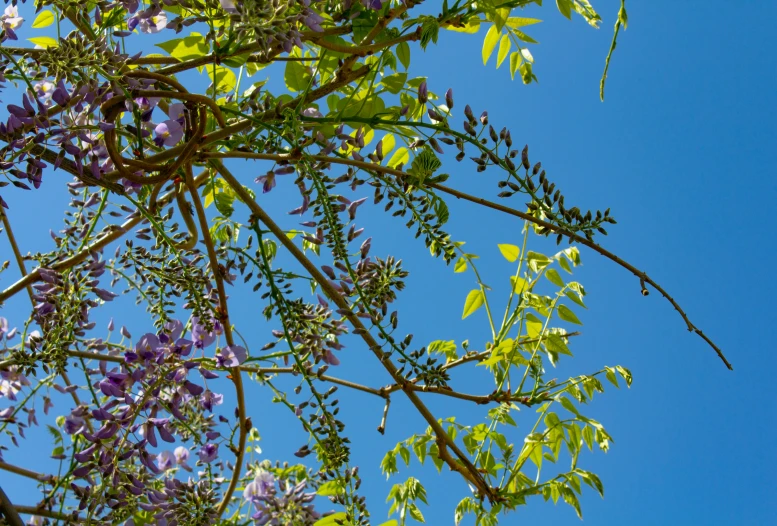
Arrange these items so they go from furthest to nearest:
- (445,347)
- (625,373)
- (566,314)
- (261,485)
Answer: (445,347) → (566,314) → (625,373) → (261,485)

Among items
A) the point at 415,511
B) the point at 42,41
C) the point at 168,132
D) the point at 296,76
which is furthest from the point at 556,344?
the point at 42,41

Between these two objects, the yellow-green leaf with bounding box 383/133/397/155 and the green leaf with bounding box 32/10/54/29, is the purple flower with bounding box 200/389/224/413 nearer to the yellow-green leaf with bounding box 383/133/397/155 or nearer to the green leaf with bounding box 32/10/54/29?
the yellow-green leaf with bounding box 383/133/397/155

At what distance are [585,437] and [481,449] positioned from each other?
0.96 feet

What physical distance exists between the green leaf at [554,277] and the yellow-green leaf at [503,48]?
573 millimetres

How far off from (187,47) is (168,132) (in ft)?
0.79

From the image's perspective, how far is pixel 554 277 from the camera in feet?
5.93

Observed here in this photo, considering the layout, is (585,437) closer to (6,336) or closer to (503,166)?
(503,166)

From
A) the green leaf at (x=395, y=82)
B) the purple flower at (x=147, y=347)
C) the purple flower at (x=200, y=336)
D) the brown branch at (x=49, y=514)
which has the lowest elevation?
the brown branch at (x=49, y=514)

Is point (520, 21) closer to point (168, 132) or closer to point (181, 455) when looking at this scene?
point (168, 132)

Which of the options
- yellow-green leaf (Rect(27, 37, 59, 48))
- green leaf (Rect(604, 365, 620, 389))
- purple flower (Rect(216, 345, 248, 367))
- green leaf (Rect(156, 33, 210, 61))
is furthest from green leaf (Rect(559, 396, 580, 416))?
yellow-green leaf (Rect(27, 37, 59, 48))

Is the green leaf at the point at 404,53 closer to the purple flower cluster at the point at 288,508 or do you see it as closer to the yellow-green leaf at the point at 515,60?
the yellow-green leaf at the point at 515,60

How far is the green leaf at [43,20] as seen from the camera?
169 centimetres

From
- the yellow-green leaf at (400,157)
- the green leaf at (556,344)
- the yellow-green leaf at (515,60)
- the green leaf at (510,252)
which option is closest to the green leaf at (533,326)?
the green leaf at (556,344)

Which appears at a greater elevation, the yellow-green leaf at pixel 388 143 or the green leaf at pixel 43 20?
the green leaf at pixel 43 20
